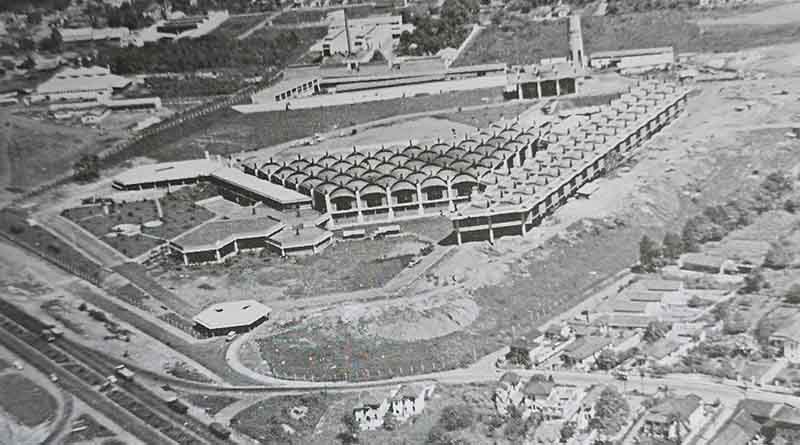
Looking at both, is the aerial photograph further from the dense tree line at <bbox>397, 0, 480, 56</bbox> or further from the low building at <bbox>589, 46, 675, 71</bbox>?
the dense tree line at <bbox>397, 0, 480, 56</bbox>

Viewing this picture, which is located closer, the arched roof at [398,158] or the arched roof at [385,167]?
the arched roof at [385,167]

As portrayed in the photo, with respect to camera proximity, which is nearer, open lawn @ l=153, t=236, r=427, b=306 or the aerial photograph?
the aerial photograph

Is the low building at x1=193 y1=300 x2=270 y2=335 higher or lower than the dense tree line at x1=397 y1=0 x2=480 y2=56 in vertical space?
lower

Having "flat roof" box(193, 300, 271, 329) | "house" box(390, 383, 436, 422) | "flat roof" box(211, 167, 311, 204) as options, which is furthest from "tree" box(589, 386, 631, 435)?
"flat roof" box(211, 167, 311, 204)

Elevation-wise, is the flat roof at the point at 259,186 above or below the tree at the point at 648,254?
above

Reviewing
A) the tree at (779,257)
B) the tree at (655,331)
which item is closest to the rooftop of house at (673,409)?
the tree at (655,331)

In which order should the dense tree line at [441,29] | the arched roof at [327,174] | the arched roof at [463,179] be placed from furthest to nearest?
the dense tree line at [441,29] → the arched roof at [327,174] → the arched roof at [463,179]

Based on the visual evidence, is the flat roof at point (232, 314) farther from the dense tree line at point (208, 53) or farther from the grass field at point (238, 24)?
the grass field at point (238, 24)
